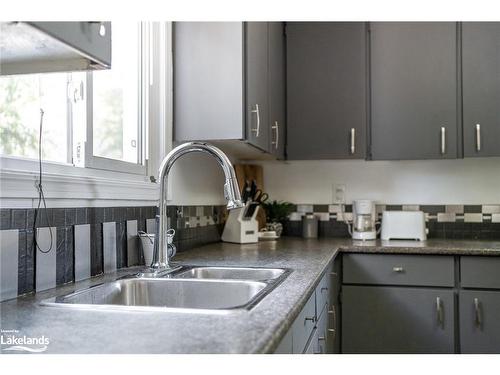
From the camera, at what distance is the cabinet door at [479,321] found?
2426 mm

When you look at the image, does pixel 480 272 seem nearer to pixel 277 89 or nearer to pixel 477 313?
pixel 477 313

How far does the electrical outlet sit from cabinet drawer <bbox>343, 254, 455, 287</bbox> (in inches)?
29.0

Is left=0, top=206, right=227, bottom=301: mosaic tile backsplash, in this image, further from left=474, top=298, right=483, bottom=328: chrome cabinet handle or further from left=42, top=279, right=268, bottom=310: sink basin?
left=474, top=298, right=483, bottom=328: chrome cabinet handle

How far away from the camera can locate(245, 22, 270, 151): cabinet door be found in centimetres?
227

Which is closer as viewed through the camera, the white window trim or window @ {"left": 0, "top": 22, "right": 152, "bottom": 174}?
the white window trim

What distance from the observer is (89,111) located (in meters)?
1.70

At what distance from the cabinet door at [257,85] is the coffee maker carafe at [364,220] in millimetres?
698

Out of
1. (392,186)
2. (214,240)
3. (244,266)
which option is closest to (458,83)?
(392,186)

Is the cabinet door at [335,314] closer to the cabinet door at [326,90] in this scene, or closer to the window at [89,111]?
the cabinet door at [326,90]

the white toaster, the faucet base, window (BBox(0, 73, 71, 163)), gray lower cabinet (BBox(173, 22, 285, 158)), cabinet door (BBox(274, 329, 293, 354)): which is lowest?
cabinet door (BBox(274, 329, 293, 354))

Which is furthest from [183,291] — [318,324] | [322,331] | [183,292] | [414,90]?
[414,90]

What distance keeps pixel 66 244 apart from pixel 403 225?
2001 millimetres

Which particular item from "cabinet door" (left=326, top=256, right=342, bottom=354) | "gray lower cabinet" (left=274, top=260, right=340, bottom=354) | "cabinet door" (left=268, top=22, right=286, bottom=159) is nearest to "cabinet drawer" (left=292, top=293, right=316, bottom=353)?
"gray lower cabinet" (left=274, top=260, right=340, bottom=354)

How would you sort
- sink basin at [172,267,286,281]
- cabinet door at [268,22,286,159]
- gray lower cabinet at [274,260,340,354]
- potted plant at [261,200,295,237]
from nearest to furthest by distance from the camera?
gray lower cabinet at [274,260,340,354] → sink basin at [172,267,286,281] → cabinet door at [268,22,286,159] → potted plant at [261,200,295,237]
